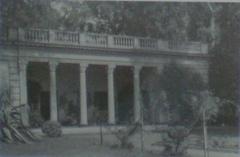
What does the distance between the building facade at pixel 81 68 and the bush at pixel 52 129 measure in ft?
0.13

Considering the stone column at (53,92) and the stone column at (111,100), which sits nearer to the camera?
the stone column at (53,92)

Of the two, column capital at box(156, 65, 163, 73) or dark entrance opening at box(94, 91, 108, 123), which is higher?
column capital at box(156, 65, 163, 73)

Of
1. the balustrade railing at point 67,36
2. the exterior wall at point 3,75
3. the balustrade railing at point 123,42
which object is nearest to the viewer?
the exterior wall at point 3,75

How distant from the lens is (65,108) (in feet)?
8.95

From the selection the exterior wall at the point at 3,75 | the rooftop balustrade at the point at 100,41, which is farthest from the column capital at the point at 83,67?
the exterior wall at the point at 3,75

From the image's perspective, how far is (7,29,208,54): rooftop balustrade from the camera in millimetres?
2633

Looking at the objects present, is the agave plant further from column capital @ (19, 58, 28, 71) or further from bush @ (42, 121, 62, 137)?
column capital @ (19, 58, 28, 71)

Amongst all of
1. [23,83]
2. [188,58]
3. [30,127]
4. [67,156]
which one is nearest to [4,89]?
[23,83]

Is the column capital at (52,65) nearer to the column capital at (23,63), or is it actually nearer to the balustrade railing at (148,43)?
the column capital at (23,63)

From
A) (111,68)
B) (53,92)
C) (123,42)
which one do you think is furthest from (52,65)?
(123,42)

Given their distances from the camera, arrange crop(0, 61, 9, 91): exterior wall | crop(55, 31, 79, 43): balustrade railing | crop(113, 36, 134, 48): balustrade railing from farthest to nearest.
A: crop(113, 36, 134, 48): balustrade railing → crop(55, 31, 79, 43): balustrade railing → crop(0, 61, 9, 91): exterior wall

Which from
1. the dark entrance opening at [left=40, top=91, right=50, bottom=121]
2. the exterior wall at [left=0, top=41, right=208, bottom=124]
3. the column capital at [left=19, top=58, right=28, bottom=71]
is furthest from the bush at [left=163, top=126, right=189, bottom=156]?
the column capital at [left=19, top=58, right=28, bottom=71]

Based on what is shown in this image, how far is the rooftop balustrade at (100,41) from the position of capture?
8.64 ft

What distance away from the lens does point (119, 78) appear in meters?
2.80
